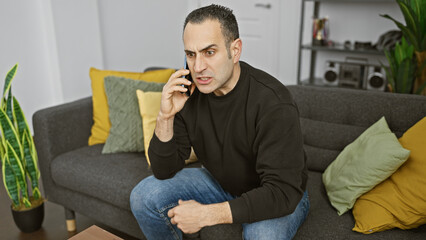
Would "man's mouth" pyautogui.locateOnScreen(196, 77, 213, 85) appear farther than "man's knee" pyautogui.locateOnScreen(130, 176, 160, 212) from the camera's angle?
No

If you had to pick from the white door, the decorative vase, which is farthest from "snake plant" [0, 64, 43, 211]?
the white door

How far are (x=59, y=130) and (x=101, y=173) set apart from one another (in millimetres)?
400

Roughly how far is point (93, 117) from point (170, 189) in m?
0.96

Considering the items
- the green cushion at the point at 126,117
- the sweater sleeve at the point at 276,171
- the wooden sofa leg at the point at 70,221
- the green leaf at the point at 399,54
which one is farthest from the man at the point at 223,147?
the green leaf at the point at 399,54

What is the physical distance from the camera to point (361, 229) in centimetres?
136

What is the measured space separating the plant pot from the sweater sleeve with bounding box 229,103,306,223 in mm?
1256

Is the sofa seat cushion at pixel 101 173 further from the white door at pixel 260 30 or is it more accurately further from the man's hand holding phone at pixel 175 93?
the white door at pixel 260 30

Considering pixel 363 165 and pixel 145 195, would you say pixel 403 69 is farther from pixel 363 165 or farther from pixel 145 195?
pixel 145 195

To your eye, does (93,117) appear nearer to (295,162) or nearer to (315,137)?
(315,137)

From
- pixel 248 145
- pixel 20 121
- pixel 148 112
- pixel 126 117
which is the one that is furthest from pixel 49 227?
pixel 248 145

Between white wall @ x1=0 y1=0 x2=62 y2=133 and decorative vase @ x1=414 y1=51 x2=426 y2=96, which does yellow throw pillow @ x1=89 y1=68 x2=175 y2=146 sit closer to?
decorative vase @ x1=414 y1=51 x2=426 y2=96

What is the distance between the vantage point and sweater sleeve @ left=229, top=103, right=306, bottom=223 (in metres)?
1.20

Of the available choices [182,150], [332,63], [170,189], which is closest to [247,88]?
[182,150]

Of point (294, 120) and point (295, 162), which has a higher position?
point (294, 120)
